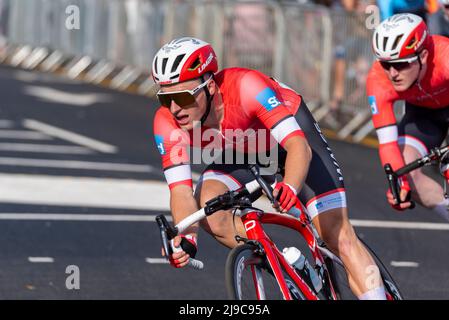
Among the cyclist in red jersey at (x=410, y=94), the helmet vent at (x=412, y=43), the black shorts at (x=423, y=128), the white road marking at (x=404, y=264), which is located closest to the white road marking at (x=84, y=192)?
the white road marking at (x=404, y=264)

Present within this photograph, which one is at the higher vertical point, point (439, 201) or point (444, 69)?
point (444, 69)

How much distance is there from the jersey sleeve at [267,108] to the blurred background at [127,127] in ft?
7.18

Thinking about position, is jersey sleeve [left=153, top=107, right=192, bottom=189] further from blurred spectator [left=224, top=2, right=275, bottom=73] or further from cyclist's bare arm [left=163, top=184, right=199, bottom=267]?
blurred spectator [left=224, top=2, right=275, bottom=73]

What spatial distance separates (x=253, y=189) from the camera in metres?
6.64

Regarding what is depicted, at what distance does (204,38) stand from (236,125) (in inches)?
547

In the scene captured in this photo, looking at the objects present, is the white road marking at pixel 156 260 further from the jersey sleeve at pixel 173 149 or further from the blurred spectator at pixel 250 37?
the blurred spectator at pixel 250 37

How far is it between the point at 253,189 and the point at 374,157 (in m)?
9.69

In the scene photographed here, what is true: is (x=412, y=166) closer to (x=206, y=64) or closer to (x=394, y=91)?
(x=394, y=91)

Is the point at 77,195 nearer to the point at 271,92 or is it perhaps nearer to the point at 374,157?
the point at 374,157

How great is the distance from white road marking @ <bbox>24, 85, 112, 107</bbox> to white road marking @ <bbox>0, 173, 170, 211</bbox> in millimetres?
6857

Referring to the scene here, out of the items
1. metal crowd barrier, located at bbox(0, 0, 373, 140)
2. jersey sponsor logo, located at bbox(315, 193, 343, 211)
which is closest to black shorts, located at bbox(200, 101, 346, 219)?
jersey sponsor logo, located at bbox(315, 193, 343, 211)

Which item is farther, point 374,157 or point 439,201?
point 374,157
